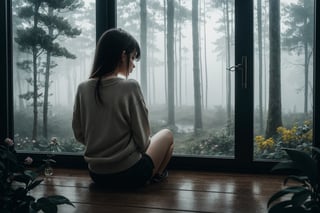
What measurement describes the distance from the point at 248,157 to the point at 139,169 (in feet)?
2.86

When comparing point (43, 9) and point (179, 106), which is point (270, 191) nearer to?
point (179, 106)

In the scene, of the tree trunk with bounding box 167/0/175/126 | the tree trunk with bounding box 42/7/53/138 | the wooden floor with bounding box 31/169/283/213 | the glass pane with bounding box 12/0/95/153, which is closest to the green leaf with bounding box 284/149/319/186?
the wooden floor with bounding box 31/169/283/213

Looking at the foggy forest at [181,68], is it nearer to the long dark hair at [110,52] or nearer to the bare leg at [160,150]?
the bare leg at [160,150]

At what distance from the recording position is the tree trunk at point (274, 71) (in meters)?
2.42

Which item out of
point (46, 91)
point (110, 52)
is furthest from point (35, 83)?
point (110, 52)

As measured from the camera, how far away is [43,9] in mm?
2822

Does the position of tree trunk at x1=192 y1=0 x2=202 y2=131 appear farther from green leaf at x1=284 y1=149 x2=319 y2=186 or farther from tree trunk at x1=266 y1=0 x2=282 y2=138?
green leaf at x1=284 y1=149 x2=319 y2=186

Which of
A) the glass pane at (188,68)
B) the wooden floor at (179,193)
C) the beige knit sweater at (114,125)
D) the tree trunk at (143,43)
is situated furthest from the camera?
the tree trunk at (143,43)

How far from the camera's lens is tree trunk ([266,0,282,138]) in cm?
242

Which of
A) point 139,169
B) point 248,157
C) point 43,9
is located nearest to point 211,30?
point 248,157

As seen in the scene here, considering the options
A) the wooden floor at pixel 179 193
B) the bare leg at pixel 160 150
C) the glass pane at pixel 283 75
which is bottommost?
the wooden floor at pixel 179 193

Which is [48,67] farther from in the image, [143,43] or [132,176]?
[132,176]

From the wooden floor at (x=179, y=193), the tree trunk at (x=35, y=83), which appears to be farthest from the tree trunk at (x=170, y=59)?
the tree trunk at (x=35, y=83)

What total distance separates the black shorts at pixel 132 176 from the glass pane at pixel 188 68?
62 cm
